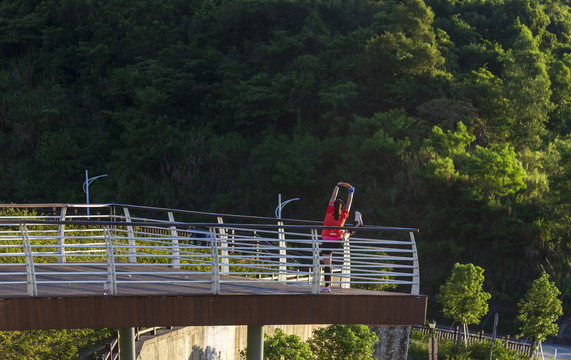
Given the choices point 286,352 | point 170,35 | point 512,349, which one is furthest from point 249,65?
point 286,352

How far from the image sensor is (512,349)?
25125 mm

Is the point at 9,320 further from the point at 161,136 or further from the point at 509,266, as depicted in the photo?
the point at 161,136

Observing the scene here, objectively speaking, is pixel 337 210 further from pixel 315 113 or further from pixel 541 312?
pixel 315 113

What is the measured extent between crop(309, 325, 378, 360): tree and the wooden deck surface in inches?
245

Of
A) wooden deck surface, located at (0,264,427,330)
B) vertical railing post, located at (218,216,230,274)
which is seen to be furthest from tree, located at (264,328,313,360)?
wooden deck surface, located at (0,264,427,330)

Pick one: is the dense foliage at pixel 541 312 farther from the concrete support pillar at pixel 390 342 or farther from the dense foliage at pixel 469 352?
the concrete support pillar at pixel 390 342

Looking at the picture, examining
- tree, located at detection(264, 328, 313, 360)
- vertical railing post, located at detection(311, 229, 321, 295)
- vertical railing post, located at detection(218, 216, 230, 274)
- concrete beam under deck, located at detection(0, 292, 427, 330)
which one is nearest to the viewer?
concrete beam under deck, located at detection(0, 292, 427, 330)

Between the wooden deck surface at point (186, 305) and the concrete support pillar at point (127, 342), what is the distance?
1.92 feet

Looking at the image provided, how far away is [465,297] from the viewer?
26.5m

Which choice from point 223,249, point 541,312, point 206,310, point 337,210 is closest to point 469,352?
point 541,312

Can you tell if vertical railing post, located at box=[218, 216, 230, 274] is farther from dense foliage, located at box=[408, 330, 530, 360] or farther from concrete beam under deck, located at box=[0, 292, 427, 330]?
dense foliage, located at box=[408, 330, 530, 360]

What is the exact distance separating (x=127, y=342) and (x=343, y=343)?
24.2 feet

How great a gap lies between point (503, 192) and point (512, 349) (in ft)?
48.8

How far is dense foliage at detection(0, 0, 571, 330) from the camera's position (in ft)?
128
